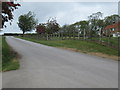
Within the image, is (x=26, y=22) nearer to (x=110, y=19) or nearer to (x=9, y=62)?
(x=110, y=19)

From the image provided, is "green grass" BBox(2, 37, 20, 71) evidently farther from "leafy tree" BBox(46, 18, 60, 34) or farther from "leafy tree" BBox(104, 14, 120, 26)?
"leafy tree" BBox(104, 14, 120, 26)

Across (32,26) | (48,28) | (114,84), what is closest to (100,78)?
(114,84)

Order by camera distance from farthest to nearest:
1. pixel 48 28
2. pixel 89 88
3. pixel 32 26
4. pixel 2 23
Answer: pixel 32 26, pixel 48 28, pixel 2 23, pixel 89 88

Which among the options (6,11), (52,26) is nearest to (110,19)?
(52,26)

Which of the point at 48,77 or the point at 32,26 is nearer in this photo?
the point at 48,77

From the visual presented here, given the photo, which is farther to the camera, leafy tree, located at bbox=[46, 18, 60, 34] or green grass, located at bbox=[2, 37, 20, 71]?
leafy tree, located at bbox=[46, 18, 60, 34]

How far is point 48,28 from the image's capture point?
35031 mm

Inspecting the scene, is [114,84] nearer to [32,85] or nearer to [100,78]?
[100,78]

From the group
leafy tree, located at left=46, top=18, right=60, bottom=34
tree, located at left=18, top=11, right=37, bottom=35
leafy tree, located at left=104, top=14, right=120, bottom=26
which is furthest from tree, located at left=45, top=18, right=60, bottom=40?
leafy tree, located at left=104, top=14, right=120, bottom=26

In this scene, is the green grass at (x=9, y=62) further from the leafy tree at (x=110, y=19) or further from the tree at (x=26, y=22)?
the leafy tree at (x=110, y=19)

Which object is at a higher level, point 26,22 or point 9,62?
point 26,22

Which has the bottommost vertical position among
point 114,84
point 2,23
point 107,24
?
point 114,84

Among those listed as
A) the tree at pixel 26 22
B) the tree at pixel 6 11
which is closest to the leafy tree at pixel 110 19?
the tree at pixel 26 22

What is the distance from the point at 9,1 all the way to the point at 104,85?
23.2ft
